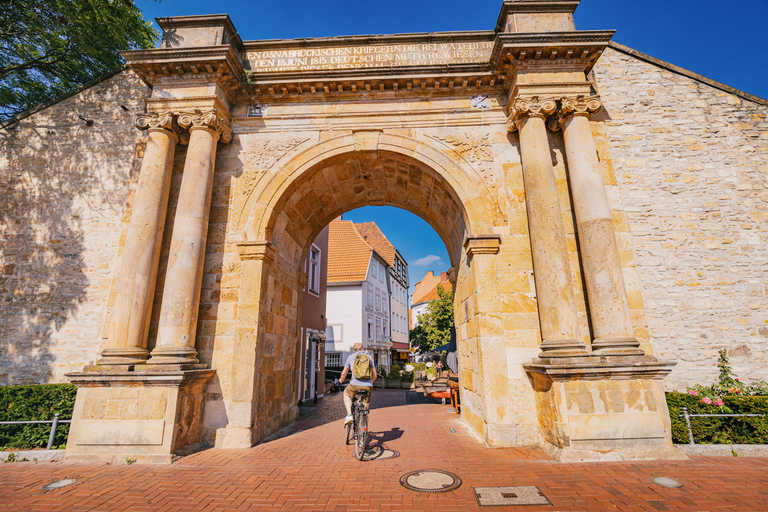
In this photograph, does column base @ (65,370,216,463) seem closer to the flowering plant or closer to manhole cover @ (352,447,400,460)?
manhole cover @ (352,447,400,460)

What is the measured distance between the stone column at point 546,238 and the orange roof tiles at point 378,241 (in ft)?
85.0

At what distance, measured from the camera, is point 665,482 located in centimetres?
431

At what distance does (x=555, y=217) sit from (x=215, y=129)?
703 cm

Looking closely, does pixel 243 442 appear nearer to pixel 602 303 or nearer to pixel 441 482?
pixel 441 482

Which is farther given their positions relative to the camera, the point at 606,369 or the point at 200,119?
the point at 200,119

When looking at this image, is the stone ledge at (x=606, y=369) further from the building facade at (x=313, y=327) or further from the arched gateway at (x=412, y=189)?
the building facade at (x=313, y=327)

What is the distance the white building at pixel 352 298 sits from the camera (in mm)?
24562

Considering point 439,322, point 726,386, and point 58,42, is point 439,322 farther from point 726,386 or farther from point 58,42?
point 58,42

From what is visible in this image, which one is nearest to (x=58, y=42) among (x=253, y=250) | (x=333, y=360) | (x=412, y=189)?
(x=253, y=250)

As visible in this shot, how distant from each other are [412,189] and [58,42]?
10.5m

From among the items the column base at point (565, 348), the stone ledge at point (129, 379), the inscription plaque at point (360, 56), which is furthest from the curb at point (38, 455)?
the inscription plaque at point (360, 56)

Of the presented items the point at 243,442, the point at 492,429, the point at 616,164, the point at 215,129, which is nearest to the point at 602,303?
the point at 492,429

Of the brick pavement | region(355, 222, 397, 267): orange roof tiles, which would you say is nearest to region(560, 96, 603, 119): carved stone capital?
the brick pavement

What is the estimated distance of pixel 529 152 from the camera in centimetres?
713
